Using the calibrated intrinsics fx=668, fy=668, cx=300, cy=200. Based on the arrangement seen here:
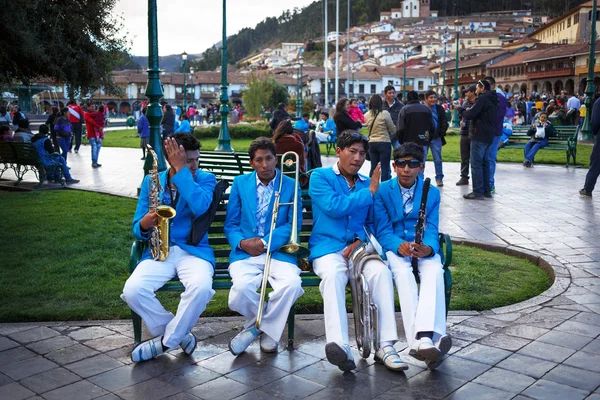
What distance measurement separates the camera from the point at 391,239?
4.59 meters

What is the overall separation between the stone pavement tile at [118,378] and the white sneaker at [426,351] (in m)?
1.59

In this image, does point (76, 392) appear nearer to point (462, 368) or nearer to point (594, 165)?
point (462, 368)

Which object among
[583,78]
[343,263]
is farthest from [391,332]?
[583,78]

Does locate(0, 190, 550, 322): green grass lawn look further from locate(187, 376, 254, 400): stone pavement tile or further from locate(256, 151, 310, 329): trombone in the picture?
locate(187, 376, 254, 400): stone pavement tile

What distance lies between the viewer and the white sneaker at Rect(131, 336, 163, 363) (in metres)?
4.14

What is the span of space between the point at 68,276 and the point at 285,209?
263 centimetres

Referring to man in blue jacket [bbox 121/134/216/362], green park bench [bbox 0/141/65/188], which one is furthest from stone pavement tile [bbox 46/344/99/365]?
green park bench [bbox 0/141/65/188]

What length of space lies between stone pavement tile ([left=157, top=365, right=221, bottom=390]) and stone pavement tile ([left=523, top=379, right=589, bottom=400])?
5.88 feet

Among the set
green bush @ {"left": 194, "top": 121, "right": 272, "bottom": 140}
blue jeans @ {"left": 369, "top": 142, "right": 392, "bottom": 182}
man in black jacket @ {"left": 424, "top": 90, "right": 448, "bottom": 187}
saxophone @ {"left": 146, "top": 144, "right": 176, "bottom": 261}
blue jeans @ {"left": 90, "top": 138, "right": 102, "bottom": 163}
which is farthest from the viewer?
green bush @ {"left": 194, "top": 121, "right": 272, "bottom": 140}

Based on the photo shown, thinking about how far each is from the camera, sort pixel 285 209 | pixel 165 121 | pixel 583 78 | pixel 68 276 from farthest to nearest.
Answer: pixel 583 78, pixel 165 121, pixel 68 276, pixel 285 209

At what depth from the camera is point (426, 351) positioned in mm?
3875

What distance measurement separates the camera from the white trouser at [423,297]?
160 inches

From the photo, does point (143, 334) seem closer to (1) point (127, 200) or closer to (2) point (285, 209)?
(2) point (285, 209)

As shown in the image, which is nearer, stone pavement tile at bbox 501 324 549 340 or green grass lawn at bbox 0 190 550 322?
stone pavement tile at bbox 501 324 549 340
